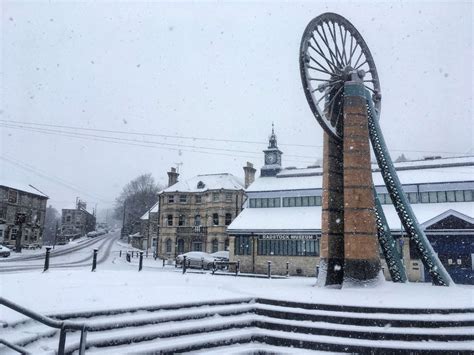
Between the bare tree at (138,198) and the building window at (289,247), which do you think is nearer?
the building window at (289,247)

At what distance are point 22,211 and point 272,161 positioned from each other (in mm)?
36485

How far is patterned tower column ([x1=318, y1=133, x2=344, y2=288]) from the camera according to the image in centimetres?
1284

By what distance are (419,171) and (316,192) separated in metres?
8.10

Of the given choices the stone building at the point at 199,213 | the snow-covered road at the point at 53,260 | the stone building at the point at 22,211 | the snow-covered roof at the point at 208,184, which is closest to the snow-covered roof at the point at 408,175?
the stone building at the point at 199,213

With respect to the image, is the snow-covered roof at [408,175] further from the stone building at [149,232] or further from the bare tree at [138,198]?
the bare tree at [138,198]

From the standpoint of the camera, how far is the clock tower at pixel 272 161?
120 ft

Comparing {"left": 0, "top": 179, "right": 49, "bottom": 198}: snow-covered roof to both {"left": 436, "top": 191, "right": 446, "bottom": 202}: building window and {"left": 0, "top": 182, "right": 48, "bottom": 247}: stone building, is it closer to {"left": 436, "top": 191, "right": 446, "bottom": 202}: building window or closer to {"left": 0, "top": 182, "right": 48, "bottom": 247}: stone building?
{"left": 0, "top": 182, "right": 48, "bottom": 247}: stone building

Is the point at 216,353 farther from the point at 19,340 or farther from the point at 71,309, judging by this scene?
the point at 19,340

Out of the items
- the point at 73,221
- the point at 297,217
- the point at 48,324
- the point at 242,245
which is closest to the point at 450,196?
the point at 297,217

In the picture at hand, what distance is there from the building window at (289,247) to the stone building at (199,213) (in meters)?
13.1

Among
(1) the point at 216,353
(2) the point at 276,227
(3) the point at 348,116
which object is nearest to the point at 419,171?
(2) the point at 276,227

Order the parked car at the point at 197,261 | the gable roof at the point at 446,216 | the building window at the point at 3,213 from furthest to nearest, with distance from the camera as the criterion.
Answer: the building window at the point at 3,213 → the parked car at the point at 197,261 → the gable roof at the point at 446,216

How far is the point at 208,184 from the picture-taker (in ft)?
151

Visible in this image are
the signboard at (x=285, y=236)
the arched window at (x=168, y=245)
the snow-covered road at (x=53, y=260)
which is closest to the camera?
the snow-covered road at (x=53, y=260)
